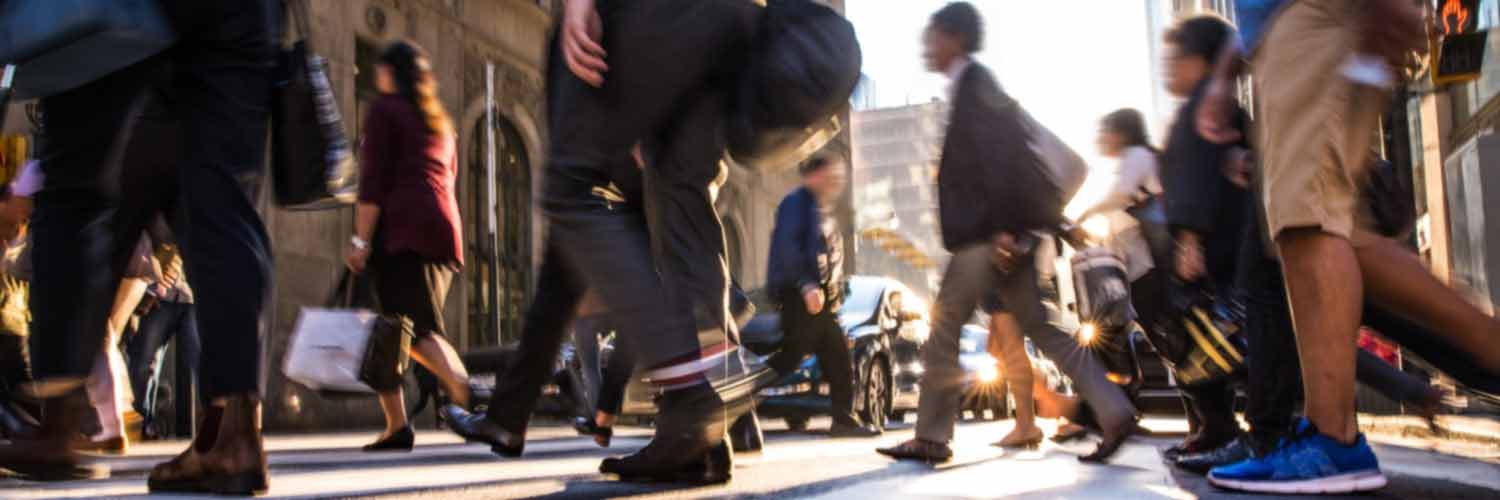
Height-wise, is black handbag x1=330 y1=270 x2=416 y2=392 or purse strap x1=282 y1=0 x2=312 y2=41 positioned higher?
purse strap x1=282 y1=0 x2=312 y2=41

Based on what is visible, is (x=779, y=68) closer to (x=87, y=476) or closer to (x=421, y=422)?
(x=87, y=476)

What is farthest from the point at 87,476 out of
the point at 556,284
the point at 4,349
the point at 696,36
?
the point at 4,349

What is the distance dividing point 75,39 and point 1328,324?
9.23ft

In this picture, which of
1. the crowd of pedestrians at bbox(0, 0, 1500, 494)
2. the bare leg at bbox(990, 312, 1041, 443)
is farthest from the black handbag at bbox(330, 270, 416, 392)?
the bare leg at bbox(990, 312, 1041, 443)

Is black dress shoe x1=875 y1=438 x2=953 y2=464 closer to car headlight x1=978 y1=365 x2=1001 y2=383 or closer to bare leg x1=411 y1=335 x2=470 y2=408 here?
bare leg x1=411 y1=335 x2=470 y2=408

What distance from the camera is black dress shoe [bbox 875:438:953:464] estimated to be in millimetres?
4820

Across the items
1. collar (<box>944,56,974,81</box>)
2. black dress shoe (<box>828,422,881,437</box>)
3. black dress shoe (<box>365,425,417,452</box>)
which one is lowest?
black dress shoe (<box>828,422,881,437</box>)

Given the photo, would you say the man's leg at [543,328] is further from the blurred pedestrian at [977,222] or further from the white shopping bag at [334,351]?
the blurred pedestrian at [977,222]

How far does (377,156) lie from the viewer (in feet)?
17.7

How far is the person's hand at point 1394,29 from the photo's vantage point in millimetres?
3123

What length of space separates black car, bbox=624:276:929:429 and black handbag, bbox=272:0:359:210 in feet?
18.3

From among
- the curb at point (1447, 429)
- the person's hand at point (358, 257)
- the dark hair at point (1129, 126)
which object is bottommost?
the curb at point (1447, 429)

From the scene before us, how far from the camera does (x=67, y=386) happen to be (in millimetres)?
3293

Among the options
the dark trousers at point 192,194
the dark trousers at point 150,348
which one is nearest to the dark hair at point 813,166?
the dark trousers at point 150,348
